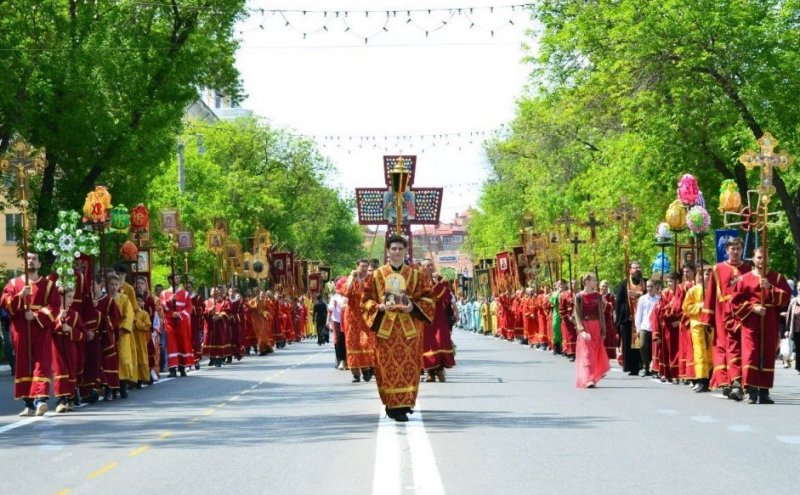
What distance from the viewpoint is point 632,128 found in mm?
44156

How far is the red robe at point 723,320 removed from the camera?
20364mm

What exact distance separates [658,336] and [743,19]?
13101 millimetres

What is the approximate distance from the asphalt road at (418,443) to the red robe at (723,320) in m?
0.44

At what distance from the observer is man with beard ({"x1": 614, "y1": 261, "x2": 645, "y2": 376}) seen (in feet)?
92.8

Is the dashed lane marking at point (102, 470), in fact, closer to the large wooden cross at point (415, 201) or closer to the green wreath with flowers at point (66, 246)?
the green wreath with flowers at point (66, 246)

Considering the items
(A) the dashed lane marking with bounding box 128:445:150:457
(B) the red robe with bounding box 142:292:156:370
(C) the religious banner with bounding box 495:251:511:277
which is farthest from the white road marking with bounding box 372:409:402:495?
(C) the religious banner with bounding box 495:251:511:277

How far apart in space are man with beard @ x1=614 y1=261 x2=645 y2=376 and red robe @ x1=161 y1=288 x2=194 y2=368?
8.12 m

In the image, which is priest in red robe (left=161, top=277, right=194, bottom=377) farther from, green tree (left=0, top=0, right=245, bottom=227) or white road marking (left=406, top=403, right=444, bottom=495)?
white road marking (left=406, top=403, right=444, bottom=495)

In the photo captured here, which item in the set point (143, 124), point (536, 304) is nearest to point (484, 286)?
point (536, 304)

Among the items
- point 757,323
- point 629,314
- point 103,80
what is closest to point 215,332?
point 103,80

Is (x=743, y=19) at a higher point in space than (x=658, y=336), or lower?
higher

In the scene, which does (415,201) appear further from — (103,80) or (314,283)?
(314,283)

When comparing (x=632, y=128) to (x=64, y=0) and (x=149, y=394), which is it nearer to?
(x=64, y=0)

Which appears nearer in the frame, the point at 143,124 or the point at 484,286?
the point at 143,124
